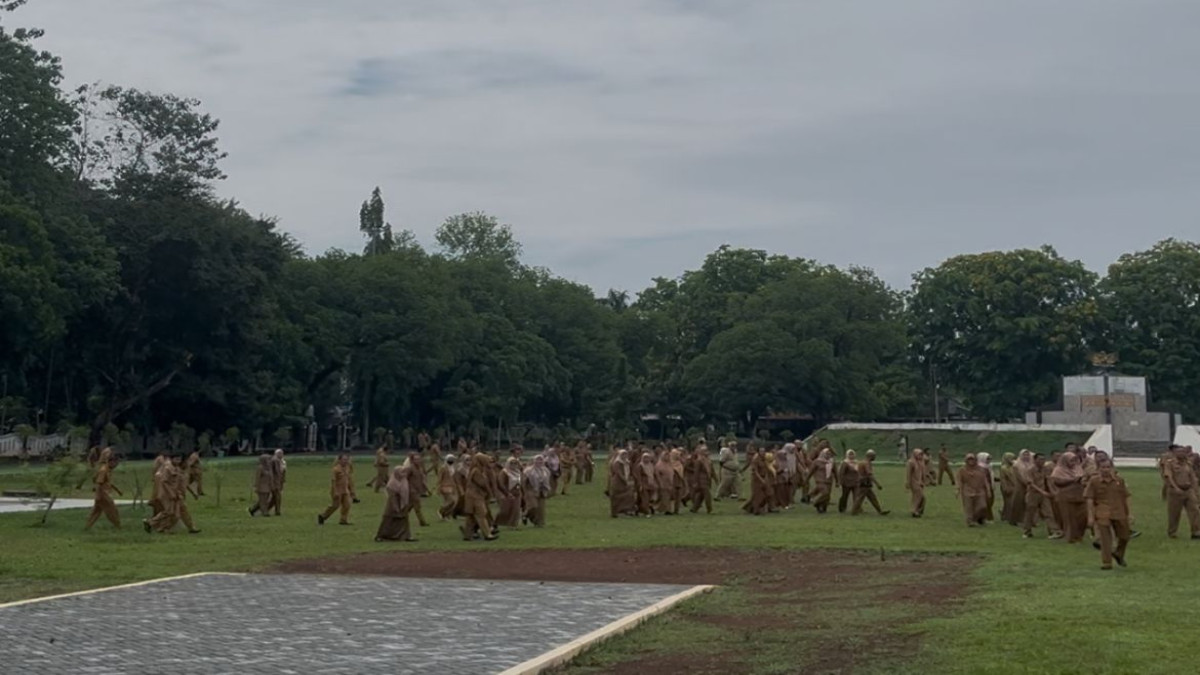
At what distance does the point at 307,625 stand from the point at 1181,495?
17350 mm

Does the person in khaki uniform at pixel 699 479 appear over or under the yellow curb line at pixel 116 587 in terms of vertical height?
over

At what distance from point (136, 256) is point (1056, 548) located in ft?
157

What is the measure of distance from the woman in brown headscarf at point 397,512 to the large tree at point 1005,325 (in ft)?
238

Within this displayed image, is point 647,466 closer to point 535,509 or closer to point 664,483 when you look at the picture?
point 664,483

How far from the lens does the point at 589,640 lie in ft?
41.1

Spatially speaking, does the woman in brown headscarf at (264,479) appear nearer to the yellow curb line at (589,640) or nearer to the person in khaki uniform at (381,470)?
the person in khaki uniform at (381,470)

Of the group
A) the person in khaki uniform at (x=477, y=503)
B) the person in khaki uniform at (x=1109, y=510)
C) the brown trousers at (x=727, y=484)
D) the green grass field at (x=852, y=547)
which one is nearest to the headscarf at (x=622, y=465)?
the green grass field at (x=852, y=547)

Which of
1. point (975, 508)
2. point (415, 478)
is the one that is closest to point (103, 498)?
point (415, 478)

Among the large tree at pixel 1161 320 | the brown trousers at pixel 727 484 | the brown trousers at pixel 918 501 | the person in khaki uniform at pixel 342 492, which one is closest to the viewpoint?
the person in khaki uniform at pixel 342 492

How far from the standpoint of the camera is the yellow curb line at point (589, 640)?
11189 mm

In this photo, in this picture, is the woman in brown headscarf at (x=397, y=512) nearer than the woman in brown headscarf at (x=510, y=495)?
Yes

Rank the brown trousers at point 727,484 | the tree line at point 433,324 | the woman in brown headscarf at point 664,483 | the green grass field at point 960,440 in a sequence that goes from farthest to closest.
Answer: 1. the green grass field at point 960,440
2. the tree line at point 433,324
3. the brown trousers at point 727,484
4. the woman in brown headscarf at point 664,483

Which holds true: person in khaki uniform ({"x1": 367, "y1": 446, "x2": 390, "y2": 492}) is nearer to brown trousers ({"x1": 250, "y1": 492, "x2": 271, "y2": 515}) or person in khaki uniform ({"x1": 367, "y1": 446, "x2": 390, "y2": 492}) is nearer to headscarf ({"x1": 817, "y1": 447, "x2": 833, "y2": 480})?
brown trousers ({"x1": 250, "y1": 492, "x2": 271, "y2": 515})

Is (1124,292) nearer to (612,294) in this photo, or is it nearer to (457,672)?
(612,294)
